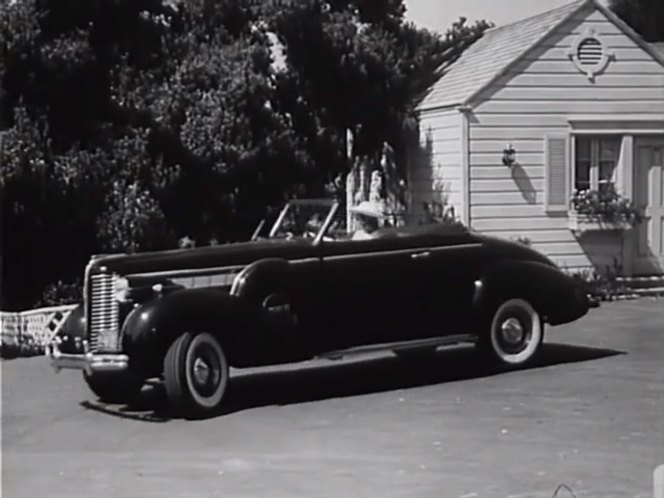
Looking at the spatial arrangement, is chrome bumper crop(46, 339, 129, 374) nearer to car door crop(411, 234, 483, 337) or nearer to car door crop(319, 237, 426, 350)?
car door crop(319, 237, 426, 350)

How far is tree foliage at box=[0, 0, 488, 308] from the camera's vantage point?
318 centimetres

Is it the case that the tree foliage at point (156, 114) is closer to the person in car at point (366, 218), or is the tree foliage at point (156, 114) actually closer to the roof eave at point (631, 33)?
the person in car at point (366, 218)

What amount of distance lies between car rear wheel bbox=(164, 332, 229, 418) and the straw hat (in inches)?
21.2

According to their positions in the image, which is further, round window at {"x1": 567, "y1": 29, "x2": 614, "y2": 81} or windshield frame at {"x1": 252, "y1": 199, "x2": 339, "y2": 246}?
round window at {"x1": 567, "y1": 29, "x2": 614, "y2": 81}

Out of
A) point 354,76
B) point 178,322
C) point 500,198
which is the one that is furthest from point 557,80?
point 178,322

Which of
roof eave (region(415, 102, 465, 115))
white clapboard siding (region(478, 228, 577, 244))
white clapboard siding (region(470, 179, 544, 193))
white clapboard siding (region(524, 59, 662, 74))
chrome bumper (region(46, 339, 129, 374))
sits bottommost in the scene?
chrome bumper (region(46, 339, 129, 374))

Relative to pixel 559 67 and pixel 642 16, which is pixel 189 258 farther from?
pixel 642 16

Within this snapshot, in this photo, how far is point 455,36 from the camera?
3.45 m

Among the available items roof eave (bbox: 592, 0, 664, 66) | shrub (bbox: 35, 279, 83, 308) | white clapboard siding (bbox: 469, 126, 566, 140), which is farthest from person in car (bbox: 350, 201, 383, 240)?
roof eave (bbox: 592, 0, 664, 66)

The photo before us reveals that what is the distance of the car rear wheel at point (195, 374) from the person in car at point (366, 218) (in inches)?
20.5

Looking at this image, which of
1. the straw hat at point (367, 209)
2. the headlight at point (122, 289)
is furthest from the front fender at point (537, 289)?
the headlight at point (122, 289)

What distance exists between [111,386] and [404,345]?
2.85ft

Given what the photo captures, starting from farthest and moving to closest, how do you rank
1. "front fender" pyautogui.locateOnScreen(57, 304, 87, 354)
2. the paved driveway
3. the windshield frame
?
the windshield frame, "front fender" pyautogui.locateOnScreen(57, 304, 87, 354), the paved driveway

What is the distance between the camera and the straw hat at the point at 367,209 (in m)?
3.34
